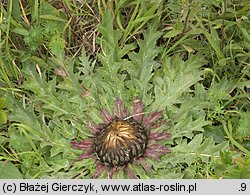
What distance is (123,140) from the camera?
315 cm

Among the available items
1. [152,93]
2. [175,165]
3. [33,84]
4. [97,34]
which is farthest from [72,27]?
[175,165]

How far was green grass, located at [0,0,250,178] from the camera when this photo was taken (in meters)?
3.30

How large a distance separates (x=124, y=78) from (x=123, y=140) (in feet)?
1.49

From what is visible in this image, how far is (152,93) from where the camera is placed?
347 cm

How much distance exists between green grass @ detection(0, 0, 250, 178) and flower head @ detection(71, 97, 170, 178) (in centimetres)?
4

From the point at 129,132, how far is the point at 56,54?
2.36 feet

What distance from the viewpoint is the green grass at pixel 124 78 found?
10.8ft
